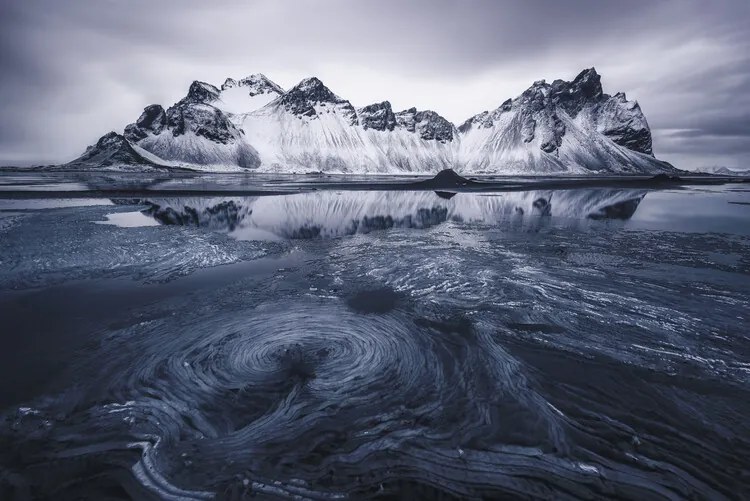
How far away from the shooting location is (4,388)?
19.4ft

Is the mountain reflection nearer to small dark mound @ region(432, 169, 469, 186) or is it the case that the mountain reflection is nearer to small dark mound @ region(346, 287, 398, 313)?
small dark mound @ region(346, 287, 398, 313)

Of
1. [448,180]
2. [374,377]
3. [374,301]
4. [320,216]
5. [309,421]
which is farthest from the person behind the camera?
[448,180]

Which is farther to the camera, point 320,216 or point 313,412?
point 320,216

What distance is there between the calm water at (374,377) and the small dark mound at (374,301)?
0.26 ft

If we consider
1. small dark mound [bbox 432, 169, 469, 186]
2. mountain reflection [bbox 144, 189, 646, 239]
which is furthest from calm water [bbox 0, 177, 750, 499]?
small dark mound [bbox 432, 169, 469, 186]

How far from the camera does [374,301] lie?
32.8ft

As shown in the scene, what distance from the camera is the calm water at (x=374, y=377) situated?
4.45m

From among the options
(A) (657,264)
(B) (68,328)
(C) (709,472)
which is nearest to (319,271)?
→ (B) (68,328)

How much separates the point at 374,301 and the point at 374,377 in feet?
11.9

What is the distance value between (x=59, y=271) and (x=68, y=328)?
5.65 meters

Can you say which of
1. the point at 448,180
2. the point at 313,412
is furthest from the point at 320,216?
the point at 448,180

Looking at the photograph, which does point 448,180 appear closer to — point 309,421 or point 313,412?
point 313,412

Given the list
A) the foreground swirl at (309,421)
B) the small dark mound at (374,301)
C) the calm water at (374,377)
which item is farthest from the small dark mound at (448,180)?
the foreground swirl at (309,421)

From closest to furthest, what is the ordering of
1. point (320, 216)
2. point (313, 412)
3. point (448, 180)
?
point (313, 412) < point (320, 216) < point (448, 180)
